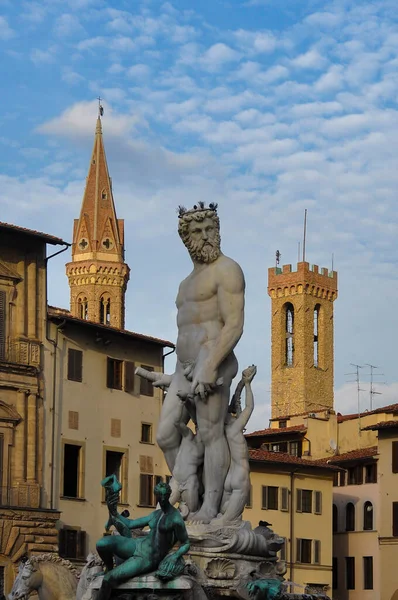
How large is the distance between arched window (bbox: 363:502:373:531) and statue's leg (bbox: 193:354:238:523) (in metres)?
58.6

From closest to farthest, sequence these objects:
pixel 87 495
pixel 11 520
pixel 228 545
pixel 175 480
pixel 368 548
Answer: pixel 228 545 < pixel 175 480 < pixel 11 520 < pixel 87 495 < pixel 368 548

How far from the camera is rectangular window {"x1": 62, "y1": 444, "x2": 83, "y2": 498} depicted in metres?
55.7

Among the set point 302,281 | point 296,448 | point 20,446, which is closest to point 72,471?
point 20,446

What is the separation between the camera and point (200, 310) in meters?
15.8

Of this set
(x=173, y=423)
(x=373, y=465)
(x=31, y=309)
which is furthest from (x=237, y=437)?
(x=373, y=465)

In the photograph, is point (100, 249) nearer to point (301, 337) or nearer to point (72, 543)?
point (301, 337)

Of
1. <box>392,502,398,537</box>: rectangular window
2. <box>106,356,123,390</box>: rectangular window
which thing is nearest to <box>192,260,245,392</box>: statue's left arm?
<box>106,356,123,390</box>: rectangular window

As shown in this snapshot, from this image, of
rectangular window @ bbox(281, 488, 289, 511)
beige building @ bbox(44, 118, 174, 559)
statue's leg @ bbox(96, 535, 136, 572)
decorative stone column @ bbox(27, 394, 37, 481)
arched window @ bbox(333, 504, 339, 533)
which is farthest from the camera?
arched window @ bbox(333, 504, 339, 533)

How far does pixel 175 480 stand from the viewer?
15.6 metres

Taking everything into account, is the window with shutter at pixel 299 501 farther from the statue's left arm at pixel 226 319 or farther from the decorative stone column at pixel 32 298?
the statue's left arm at pixel 226 319

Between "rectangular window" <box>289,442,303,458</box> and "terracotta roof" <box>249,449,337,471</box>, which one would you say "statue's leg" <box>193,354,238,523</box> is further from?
"rectangular window" <box>289,442,303,458</box>

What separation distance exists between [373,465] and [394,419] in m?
3.12

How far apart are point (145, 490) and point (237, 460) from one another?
4347 cm

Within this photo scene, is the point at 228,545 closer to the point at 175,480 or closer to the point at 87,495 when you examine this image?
the point at 175,480
